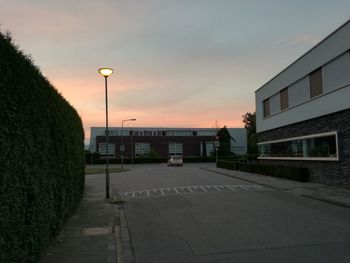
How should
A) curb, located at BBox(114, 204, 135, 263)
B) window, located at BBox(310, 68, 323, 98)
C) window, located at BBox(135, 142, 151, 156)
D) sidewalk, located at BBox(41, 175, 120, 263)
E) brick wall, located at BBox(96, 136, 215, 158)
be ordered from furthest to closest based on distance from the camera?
window, located at BBox(135, 142, 151, 156) < brick wall, located at BBox(96, 136, 215, 158) < window, located at BBox(310, 68, 323, 98) < curb, located at BBox(114, 204, 135, 263) < sidewalk, located at BBox(41, 175, 120, 263)

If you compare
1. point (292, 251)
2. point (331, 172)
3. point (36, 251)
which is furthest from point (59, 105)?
point (331, 172)

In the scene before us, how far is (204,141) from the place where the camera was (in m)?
92.4

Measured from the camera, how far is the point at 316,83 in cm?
2144

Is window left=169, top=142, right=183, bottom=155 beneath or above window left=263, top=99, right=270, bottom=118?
beneath

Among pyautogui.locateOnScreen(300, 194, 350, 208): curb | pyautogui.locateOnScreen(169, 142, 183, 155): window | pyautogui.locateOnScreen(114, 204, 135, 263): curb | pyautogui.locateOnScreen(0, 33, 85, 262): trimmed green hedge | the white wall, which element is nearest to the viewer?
pyautogui.locateOnScreen(0, 33, 85, 262): trimmed green hedge

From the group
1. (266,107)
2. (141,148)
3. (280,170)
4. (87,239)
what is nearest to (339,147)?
(280,170)

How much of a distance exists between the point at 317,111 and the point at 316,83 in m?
1.53

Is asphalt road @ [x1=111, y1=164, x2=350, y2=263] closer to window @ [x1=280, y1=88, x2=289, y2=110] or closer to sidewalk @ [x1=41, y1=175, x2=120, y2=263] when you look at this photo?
sidewalk @ [x1=41, y1=175, x2=120, y2=263]

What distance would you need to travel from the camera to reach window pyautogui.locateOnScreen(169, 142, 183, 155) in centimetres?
9044

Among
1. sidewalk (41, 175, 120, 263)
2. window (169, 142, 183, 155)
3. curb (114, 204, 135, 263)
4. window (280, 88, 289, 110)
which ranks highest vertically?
window (280, 88, 289, 110)

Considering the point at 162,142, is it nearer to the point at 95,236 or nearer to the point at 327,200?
the point at 327,200

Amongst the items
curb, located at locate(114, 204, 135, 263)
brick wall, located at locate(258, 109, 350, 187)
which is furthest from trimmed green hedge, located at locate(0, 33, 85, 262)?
brick wall, located at locate(258, 109, 350, 187)

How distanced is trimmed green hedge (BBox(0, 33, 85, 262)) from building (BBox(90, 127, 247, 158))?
3027 inches

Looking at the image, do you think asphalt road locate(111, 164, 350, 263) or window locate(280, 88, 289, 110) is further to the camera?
window locate(280, 88, 289, 110)
